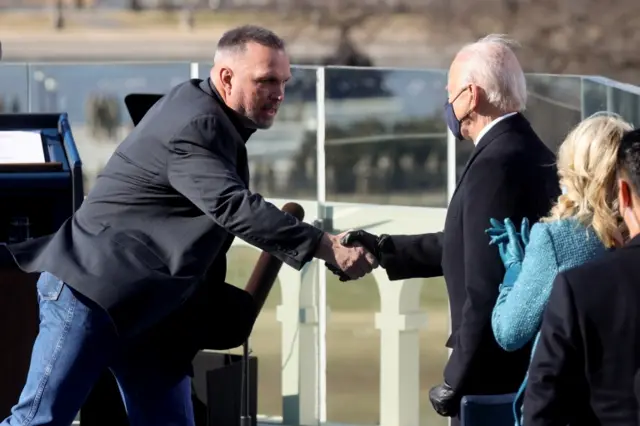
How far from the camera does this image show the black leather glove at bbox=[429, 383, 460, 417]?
3.42 m

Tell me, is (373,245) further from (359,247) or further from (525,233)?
(525,233)

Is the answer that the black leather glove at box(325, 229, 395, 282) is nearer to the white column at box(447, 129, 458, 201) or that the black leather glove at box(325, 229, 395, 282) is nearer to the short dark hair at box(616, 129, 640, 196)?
the short dark hair at box(616, 129, 640, 196)

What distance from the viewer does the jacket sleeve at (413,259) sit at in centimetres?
400

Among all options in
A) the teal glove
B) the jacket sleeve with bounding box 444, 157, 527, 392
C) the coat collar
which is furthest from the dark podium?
the teal glove

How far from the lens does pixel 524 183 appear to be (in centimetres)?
333

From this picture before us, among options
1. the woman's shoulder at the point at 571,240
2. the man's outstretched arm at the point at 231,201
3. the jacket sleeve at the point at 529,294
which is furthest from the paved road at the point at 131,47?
the woman's shoulder at the point at 571,240

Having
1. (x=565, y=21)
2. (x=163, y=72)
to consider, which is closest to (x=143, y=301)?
(x=163, y=72)

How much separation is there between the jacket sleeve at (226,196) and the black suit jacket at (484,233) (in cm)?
40

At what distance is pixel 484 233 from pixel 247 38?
0.91m

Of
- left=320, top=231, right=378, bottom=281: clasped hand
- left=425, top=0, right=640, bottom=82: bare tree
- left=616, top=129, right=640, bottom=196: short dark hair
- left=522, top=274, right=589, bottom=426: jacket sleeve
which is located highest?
left=425, top=0, right=640, bottom=82: bare tree

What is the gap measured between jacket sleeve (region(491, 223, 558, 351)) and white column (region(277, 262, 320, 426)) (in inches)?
107

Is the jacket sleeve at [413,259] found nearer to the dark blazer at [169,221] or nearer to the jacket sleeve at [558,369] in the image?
the dark blazer at [169,221]

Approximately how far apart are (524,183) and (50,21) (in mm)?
29836

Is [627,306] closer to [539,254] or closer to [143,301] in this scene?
[539,254]
